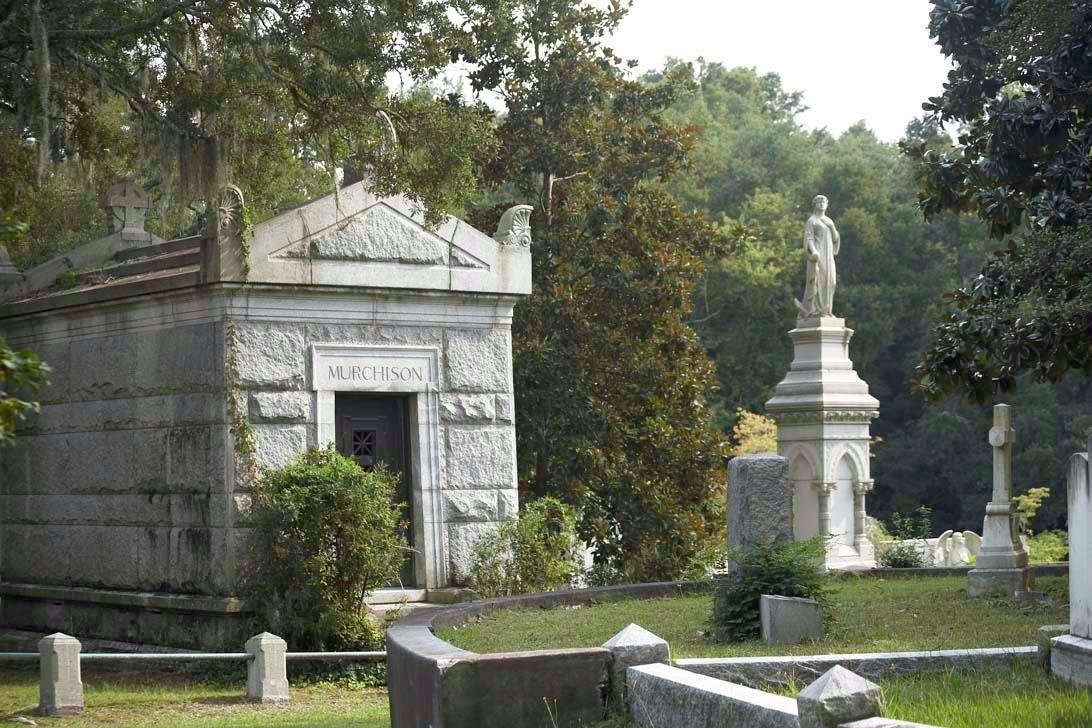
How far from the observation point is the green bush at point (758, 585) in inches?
392

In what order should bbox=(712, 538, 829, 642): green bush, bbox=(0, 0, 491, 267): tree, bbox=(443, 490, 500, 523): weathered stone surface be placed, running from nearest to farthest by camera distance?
bbox=(712, 538, 829, 642): green bush, bbox=(0, 0, 491, 267): tree, bbox=(443, 490, 500, 523): weathered stone surface

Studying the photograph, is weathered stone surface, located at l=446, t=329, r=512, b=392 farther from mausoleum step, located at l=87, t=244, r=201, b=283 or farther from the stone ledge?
the stone ledge

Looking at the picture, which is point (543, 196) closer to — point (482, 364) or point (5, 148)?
point (482, 364)

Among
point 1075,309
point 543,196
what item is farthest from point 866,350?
point 1075,309

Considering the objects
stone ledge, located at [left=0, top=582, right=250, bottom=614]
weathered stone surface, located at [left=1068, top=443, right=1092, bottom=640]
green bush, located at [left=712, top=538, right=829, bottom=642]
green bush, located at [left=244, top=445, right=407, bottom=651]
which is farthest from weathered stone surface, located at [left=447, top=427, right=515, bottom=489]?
weathered stone surface, located at [left=1068, top=443, right=1092, bottom=640]

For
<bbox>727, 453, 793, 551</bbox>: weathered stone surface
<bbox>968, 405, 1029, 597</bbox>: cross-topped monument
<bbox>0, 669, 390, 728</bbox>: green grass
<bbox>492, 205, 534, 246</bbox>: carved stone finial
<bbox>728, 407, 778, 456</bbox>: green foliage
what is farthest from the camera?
<bbox>728, 407, 778, 456</bbox>: green foliage

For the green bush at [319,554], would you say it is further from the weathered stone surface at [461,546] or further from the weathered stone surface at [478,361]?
the weathered stone surface at [478,361]

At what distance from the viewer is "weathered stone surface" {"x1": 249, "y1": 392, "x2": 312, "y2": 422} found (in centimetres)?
1360

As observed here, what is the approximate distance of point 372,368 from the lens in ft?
47.1

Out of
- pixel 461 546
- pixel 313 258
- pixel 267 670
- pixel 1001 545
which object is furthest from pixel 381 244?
pixel 1001 545

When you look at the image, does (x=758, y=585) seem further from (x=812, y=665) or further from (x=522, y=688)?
(x=522, y=688)

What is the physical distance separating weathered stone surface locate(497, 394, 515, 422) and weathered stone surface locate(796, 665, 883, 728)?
10.2 m

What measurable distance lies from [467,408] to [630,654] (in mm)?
7784

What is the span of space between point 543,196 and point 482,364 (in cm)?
631
